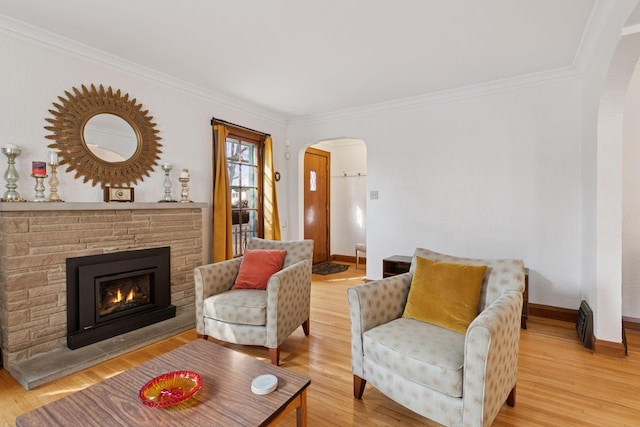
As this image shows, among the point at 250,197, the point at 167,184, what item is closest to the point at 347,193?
the point at 250,197

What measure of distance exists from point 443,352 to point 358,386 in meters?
0.65

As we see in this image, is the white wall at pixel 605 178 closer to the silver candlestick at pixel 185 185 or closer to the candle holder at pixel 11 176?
the silver candlestick at pixel 185 185

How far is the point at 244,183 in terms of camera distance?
14.9ft

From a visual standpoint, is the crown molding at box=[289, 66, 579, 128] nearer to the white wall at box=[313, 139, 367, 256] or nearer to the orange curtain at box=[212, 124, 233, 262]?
→ the white wall at box=[313, 139, 367, 256]

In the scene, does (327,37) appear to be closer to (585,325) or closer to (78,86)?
(78,86)

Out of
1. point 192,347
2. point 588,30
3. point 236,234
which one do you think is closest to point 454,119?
point 588,30

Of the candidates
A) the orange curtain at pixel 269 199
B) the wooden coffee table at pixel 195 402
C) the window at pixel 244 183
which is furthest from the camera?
the orange curtain at pixel 269 199

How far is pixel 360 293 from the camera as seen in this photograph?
1.94 m

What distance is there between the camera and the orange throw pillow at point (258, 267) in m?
2.79

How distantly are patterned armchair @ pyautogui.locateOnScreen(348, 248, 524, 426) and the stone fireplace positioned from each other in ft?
A: 6.75

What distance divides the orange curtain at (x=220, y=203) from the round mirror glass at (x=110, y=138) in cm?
96

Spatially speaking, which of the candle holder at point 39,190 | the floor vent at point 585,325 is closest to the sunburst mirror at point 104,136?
the candle holder at point 39,190

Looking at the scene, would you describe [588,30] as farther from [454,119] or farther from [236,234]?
[236,234]

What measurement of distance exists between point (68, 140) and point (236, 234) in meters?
2.17
